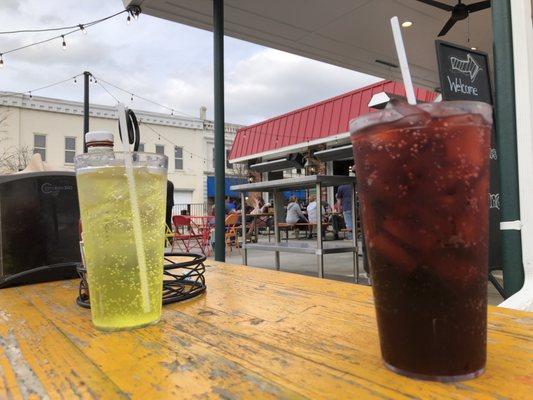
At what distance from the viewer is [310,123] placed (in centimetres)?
1095

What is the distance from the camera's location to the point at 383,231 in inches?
16.6

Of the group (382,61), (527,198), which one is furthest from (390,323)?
(382,61)

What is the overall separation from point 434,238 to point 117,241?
44cm

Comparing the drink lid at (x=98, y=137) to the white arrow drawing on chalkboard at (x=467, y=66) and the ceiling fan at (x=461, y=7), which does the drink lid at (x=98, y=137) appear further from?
the ceiling fan at (x=461, y=7)

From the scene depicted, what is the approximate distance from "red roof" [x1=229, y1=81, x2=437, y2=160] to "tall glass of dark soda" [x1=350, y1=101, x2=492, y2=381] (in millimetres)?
7374

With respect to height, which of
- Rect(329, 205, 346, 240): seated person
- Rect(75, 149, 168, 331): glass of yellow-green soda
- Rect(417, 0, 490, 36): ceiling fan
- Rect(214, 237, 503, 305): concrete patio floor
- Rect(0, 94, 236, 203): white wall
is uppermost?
Rect(0, 94, 236, 203): white wall

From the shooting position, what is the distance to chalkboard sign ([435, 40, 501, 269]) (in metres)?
2.61

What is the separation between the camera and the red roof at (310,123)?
30.1ft

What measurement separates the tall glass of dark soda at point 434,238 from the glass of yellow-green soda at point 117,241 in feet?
1.15

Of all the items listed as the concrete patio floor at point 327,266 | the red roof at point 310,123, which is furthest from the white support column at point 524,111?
the red roof at point 310,123

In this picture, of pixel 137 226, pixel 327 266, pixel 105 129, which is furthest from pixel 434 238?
pixel 105 129

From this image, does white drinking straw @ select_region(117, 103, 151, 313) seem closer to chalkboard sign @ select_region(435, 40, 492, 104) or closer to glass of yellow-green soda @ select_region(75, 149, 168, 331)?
glass of yellow-green soda @ select_region(75, 149, 168, 331)

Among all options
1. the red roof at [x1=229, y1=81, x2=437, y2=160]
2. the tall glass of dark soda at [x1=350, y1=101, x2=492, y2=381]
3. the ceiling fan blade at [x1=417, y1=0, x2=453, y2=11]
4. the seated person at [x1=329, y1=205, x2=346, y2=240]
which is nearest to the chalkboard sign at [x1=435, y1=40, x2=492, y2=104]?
the ceiling fan blade at [x1=417, y1=0, x2=453, y2=11]

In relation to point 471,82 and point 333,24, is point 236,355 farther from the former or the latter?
point 333,24
